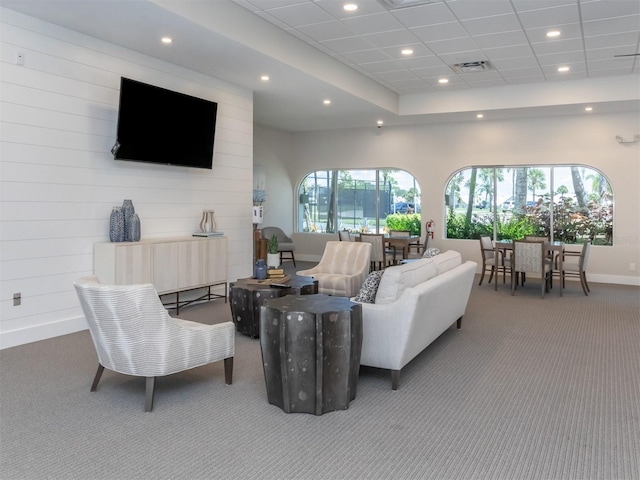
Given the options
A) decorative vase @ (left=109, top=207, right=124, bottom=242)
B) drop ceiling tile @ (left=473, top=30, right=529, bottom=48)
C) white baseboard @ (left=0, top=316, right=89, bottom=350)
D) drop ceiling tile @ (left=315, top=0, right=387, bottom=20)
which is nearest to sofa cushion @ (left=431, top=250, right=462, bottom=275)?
drop ceiling tile @ (left=315, top=0, right=387, bottom=20)

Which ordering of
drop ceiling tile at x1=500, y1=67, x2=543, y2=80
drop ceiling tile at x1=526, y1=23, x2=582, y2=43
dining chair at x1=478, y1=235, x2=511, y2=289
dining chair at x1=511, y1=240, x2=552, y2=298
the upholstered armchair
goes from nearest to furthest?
drop ceiling tile at x1=526, y1=23, x2=582, y2=43 → dining chair at x1=511, y1=240, x2=552, y2=298 → drop ceiling tile at x1=500, y1=67, x2=543, y2=80 → dining chair at x1=478, y1=235, x2=511, y2=289 → the upholstered armchair

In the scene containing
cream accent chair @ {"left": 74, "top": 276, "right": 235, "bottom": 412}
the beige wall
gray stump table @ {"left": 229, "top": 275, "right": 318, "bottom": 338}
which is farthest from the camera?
the beige wall

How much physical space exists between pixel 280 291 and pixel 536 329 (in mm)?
2947

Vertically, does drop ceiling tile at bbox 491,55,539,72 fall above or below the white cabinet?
above

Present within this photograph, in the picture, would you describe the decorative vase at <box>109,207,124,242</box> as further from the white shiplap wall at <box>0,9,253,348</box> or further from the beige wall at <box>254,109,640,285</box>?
the beige wall at <box>254,109,640,285</box>

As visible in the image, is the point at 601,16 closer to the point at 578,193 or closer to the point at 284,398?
the point at 578,193

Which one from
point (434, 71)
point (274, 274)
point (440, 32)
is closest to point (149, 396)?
point (274, 274)

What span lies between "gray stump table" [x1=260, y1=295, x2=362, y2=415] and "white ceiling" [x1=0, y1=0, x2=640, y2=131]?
3168 mm

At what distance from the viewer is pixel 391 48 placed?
22.2ft

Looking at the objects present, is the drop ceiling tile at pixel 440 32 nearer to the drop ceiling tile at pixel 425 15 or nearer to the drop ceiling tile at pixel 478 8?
the drop ceiling tile at pixel 425 15

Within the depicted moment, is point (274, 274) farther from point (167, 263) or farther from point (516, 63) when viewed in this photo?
point (516, 63)

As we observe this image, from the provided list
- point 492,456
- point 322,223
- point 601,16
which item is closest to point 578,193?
point 601,16

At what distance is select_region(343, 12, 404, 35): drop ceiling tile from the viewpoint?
18.6 ft

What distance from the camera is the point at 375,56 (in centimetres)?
714
